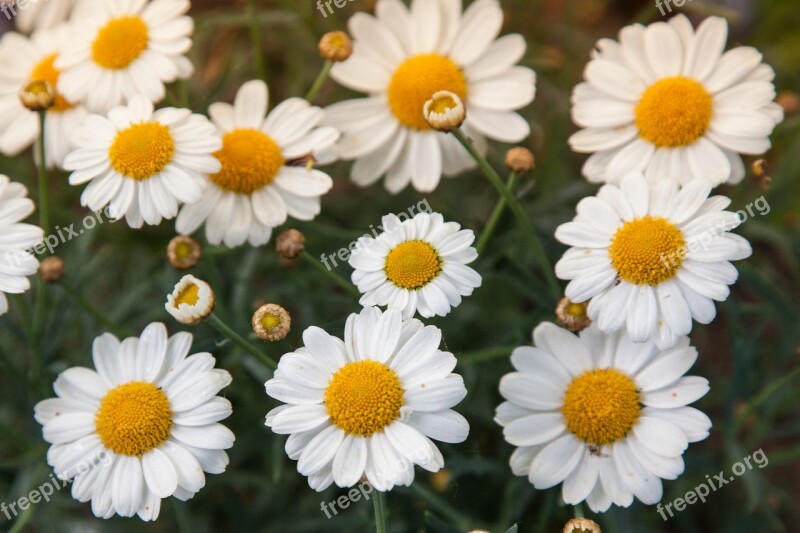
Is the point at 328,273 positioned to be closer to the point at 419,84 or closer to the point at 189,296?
the point at 189,296

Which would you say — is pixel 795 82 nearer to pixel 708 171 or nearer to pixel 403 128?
pixel 708 171

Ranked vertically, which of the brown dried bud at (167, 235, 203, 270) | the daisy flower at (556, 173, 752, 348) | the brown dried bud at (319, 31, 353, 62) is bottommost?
the brown dried bud at (167, 235, 203, 270)

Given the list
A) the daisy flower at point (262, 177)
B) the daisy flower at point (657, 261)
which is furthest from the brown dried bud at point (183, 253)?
the daisy flower at point (657, 261)

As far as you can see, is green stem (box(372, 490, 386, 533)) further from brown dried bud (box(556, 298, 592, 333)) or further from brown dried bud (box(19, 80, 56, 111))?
brown dried bud (box(19, 80, 56, 111))

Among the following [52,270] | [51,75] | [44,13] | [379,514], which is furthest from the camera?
[44,13]

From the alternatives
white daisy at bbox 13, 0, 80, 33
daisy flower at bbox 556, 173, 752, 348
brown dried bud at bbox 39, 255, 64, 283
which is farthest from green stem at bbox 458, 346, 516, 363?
white daisy at bbox 13, 0, 80, 33

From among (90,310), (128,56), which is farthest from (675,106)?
(90,310)
